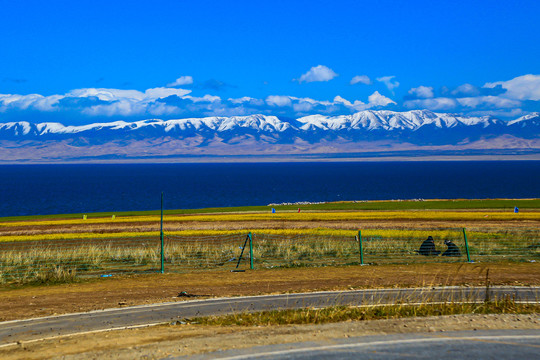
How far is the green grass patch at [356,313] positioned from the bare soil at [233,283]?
3.32 metres

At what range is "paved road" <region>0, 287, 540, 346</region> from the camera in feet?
46.9

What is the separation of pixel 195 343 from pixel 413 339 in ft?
15.8

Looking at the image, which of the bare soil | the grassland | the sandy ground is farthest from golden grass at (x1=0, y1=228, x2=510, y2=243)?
the sandy ground

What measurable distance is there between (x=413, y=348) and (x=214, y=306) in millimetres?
7356

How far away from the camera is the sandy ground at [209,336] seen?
1148cm

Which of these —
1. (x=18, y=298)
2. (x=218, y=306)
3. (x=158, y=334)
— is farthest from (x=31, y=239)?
(x=158, y=334)

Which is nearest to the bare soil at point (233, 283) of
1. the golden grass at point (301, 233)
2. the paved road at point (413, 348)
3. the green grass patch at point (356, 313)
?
the green grass patch at point (356, 313)

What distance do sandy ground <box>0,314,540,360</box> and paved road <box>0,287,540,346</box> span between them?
121cm

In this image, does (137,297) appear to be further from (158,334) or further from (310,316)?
(310,316)

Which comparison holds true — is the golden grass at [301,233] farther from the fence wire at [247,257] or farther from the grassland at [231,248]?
the fence wire at [247,257]

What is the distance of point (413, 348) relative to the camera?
443 inches

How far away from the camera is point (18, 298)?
62.0 ft

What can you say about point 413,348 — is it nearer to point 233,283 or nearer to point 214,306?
point 214,306

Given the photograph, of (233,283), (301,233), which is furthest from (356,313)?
(301,233)
